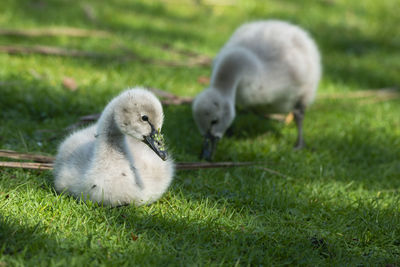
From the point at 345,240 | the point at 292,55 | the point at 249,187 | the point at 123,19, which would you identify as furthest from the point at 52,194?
the point at 123,19

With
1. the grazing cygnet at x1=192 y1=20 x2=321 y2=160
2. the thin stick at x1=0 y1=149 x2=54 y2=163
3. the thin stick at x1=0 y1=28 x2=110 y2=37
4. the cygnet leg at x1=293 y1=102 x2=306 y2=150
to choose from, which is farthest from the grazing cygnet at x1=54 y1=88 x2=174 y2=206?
Result: the thin stick at x1=0 y1=28 x2=110 y2=37

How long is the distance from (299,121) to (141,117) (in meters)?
2.98

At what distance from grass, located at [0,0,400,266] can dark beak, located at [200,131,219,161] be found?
0.17 meters

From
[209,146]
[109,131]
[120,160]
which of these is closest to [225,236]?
[120,160]

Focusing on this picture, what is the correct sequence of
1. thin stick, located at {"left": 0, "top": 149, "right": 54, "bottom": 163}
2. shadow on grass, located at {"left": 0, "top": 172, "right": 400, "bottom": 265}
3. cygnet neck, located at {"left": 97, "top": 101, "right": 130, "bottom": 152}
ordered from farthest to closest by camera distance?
1. thin stick, located at {"left": 0, "top": 149, "right": 54, "bottom": 163}
2. cygnet neck, located at {"left": 97, "top": 101, "right": 130, "bottom": 152}
3. shadow on grass, located at {"left": 0, "top": 172, "right": 400, "bottom": 265}

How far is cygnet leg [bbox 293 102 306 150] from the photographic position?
5436 millimetres

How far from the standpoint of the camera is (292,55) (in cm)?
555

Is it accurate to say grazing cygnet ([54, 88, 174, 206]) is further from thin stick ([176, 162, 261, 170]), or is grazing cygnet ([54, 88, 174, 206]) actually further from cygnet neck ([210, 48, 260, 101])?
cygnet neck ([210, 48, 260, 101])

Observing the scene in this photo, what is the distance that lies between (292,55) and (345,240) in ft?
9.48

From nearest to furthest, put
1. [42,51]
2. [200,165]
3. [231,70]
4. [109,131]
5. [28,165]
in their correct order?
[109,131] < [28,165] < [200,165] < [231,70] < [42,51]

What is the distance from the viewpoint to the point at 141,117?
3.23 meters

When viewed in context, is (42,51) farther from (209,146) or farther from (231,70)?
(209,146)

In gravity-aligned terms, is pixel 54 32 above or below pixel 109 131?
above

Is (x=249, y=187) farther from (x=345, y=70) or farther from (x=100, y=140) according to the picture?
(x=345, y=70)
